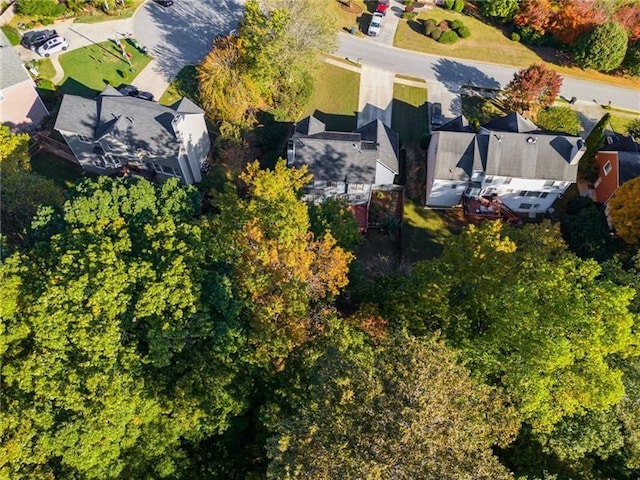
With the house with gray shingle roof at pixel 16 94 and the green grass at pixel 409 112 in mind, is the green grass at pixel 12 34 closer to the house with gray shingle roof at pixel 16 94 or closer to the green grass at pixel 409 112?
the house with gray shingle roof at pixel 16 94

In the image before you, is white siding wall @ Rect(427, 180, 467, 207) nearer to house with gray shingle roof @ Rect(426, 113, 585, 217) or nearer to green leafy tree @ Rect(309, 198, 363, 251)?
house with gray shingle roof @ Rect(426, 113, 585, 217)

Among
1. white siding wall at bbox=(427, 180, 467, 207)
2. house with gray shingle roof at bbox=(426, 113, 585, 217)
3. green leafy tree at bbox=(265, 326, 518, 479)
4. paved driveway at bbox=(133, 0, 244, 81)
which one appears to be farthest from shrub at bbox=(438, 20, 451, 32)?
green leafy tree at bbox=(265, 326, 518, 479)

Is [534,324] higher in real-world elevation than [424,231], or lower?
higher

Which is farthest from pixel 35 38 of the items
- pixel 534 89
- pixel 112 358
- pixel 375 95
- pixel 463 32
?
pixel 534 89

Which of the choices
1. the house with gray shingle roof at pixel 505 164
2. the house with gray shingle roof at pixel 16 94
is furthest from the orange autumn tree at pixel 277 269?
the house with gray shingle roof at pixel 16 94

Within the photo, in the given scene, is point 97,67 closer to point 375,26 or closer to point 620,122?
point 375,26
